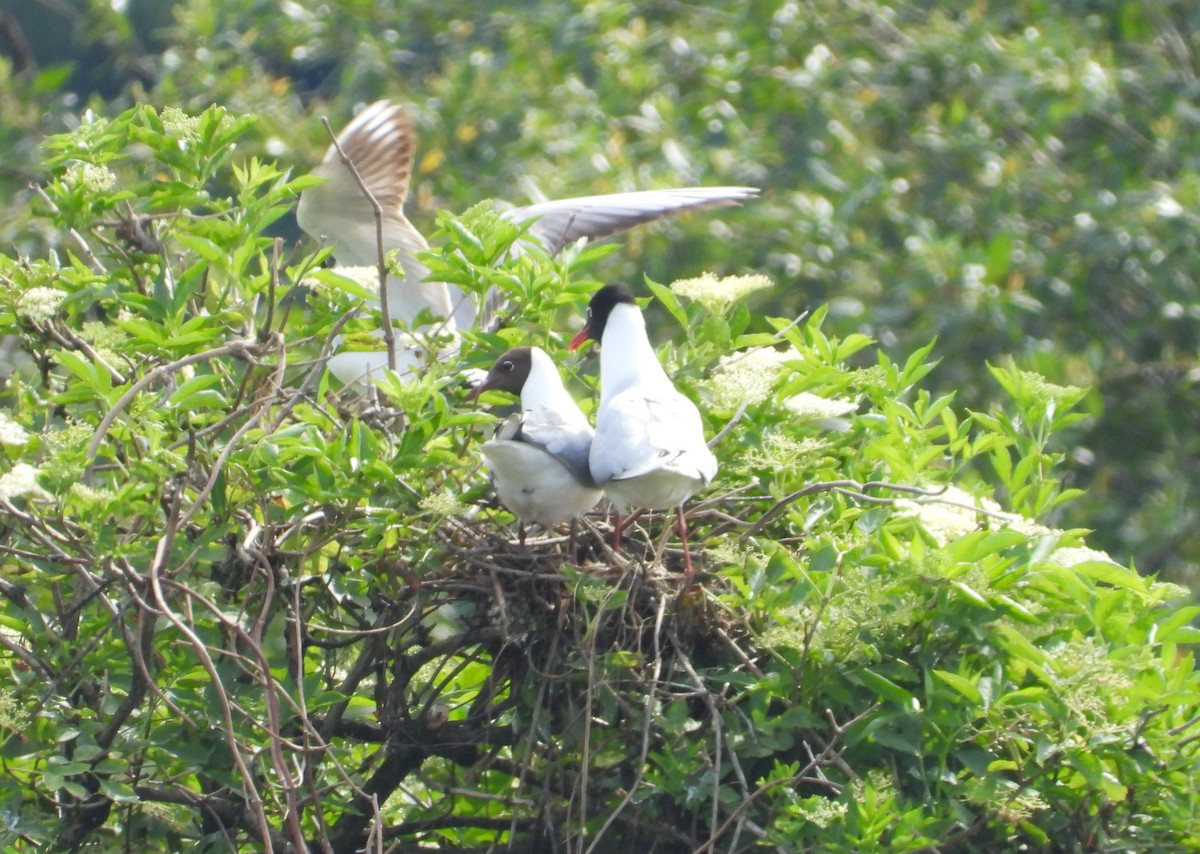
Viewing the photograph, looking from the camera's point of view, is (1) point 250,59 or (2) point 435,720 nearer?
(2) point 435,720

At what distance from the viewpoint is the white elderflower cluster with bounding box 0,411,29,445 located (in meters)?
2.77

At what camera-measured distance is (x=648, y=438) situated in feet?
10.3

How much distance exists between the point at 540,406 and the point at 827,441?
66cm

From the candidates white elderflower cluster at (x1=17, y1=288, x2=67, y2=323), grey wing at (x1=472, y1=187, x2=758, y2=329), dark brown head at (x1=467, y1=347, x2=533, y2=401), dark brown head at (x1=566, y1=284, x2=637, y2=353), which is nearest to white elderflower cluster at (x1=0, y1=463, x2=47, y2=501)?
white elderflower cluster at (x1=17, y1=288, x2=67, y2=323)

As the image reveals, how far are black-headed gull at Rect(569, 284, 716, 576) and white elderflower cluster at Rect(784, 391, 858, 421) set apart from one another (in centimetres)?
18

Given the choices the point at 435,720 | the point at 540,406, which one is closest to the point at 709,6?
the point at 540,406

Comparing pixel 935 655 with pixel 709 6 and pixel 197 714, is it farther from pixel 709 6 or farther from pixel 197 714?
pixel 709 6

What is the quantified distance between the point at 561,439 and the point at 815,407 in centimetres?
55

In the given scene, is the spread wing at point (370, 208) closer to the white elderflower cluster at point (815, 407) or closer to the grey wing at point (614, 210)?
the grey wing at point (614, 210)

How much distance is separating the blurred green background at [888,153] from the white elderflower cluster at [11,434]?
3.94 meters

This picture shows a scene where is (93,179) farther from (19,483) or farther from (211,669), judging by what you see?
(211,669)

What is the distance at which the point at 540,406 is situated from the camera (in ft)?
11.5

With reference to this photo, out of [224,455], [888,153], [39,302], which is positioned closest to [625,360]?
[224,455]

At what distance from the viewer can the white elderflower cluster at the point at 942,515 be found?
2928 millimetres
